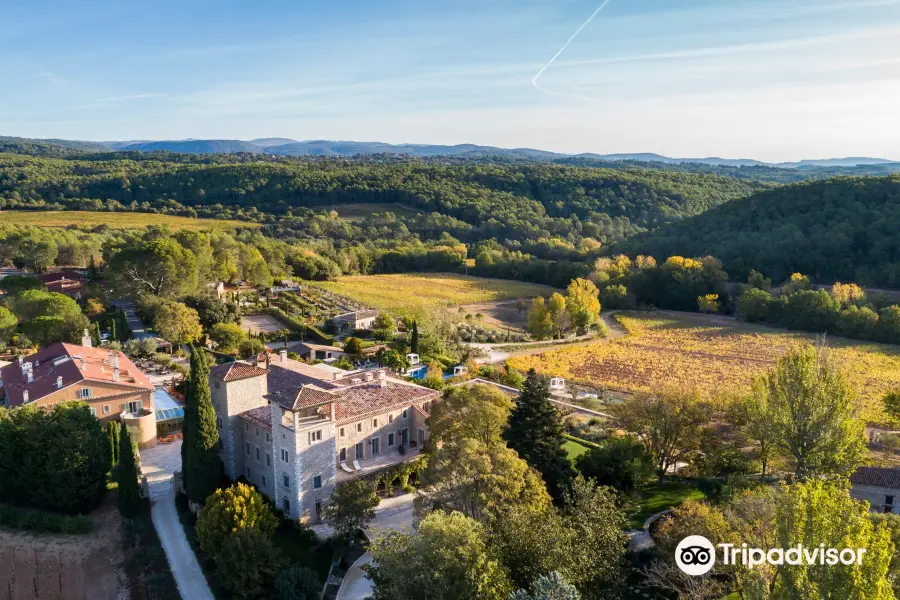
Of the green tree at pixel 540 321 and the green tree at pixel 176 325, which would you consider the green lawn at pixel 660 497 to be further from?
the green tree at pixel 176 325

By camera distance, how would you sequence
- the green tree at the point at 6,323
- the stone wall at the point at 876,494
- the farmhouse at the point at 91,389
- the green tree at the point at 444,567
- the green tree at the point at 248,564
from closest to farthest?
the green tree at the point at 444,567 → the green tree at the point at 248,564 → the stone wall at the point at 876,494 → the farmhouse at the point at 91,389 → the green tree at the point at 6,323

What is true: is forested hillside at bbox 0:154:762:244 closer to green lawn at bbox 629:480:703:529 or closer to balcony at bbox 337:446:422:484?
green lawn at bbox 629:480:703:529

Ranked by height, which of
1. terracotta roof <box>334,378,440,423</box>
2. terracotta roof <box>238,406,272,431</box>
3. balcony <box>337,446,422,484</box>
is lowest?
balcony <box>337,446,422,484</box>

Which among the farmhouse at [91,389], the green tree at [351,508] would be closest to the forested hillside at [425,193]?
the farmhouse at [91,389]

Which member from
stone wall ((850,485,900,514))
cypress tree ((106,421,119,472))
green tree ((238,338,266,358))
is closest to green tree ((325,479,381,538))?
cypress tree ((106,421,119,472))

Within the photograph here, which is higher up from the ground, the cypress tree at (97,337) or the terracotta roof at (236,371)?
the terracotta roof at (236,371)

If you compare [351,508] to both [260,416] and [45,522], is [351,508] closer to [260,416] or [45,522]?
[260,416]

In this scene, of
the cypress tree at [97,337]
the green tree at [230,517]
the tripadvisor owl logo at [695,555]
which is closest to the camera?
the tripadvisor owl logo at [695,555]
